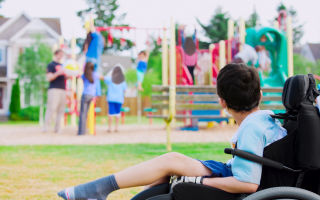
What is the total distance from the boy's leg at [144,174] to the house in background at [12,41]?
19.9 meters

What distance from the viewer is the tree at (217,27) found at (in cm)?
2914

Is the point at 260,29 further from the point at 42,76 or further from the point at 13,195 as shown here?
the point at 42,76

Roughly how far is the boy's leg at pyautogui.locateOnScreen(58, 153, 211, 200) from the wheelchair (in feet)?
Answer: 0.47

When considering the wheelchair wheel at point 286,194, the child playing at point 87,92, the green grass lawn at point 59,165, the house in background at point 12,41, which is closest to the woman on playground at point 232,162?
the wheelchair wheel at point 286,194

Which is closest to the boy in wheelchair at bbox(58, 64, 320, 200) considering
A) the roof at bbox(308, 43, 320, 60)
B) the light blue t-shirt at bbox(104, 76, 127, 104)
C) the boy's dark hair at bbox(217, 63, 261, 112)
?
the boy's dark hair at bbox(217, 63, 261, 112)

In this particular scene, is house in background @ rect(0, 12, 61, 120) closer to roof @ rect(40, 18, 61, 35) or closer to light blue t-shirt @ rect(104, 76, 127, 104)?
roof @ rect(40, 18, 61, 35)

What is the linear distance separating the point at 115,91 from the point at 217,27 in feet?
78.0

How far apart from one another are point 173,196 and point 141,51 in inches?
317

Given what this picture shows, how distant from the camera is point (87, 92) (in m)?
7.77

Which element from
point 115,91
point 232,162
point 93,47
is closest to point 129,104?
point 115,91

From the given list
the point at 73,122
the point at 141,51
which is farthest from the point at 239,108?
the point at 73,122

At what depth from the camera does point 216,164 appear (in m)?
1.75

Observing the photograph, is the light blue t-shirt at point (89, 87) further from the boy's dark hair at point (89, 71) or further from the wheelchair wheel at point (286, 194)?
the wheelchair wheel at point (286, 194)

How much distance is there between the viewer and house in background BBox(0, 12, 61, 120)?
21328 millimetres
